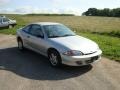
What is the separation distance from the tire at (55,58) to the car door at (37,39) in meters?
0.59

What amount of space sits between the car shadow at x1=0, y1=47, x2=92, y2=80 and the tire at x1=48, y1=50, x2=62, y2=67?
18cm

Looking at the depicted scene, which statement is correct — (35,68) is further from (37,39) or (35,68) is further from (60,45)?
(37,39)

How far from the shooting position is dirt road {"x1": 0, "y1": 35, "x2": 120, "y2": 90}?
6.35 m

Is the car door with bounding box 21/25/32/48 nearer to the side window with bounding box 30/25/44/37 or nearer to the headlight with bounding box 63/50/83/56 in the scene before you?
the side window with bounding box 30/25/44/37

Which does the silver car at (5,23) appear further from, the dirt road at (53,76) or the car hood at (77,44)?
the car hood at (77,44)

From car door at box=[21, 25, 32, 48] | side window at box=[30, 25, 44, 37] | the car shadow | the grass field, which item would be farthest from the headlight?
car door at box=[21, 25, 32, 48]

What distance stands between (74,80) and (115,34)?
15914 millimetres

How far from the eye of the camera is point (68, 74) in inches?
293

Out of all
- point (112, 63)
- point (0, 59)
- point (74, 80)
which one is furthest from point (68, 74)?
point (0, 59)

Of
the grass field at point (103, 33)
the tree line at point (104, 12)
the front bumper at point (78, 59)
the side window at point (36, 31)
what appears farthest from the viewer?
the tree line at point (104, 12)

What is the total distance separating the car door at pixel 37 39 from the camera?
8.77m

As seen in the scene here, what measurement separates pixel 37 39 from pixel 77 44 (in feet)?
6.18

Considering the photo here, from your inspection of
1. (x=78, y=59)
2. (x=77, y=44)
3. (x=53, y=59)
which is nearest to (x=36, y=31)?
(x=53, y=59)

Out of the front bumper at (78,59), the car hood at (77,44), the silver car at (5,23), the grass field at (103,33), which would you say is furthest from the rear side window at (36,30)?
the silver car at (5,23)
